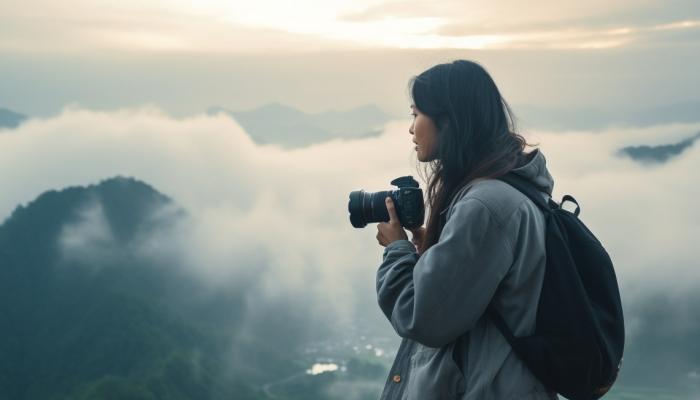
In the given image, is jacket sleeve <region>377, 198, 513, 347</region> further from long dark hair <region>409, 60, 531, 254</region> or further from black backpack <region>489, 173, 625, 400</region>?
long dark hair <region>409, 60, 531, 254</region>

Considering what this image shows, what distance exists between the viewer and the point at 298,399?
6419 centimetres

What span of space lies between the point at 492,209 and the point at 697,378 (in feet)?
319

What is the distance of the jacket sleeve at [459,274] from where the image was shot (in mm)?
2311

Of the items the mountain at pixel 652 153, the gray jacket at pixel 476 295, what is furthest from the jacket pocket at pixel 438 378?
the mountain at pixel 652 153

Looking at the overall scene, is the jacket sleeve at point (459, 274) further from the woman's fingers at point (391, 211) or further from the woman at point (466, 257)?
the woman's fingers at point (391, 211)

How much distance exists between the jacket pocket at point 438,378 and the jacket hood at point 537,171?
650 mm

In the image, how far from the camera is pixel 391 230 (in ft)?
9.39

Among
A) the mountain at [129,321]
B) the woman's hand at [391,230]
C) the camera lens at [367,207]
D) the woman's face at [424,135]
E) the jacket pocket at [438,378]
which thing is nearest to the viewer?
the jacket pocket at [438,378]

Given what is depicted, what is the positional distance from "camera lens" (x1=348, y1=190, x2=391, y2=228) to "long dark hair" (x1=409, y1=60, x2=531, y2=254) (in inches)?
16.0

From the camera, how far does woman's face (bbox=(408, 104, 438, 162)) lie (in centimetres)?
267

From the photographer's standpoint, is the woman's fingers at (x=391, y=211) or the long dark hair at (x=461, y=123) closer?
the long dark hair at (x=461, y=123)

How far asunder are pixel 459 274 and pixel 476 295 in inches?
3.6

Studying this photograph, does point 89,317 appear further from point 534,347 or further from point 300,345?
point 534,347

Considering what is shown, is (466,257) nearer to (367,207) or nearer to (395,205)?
(395,205)
